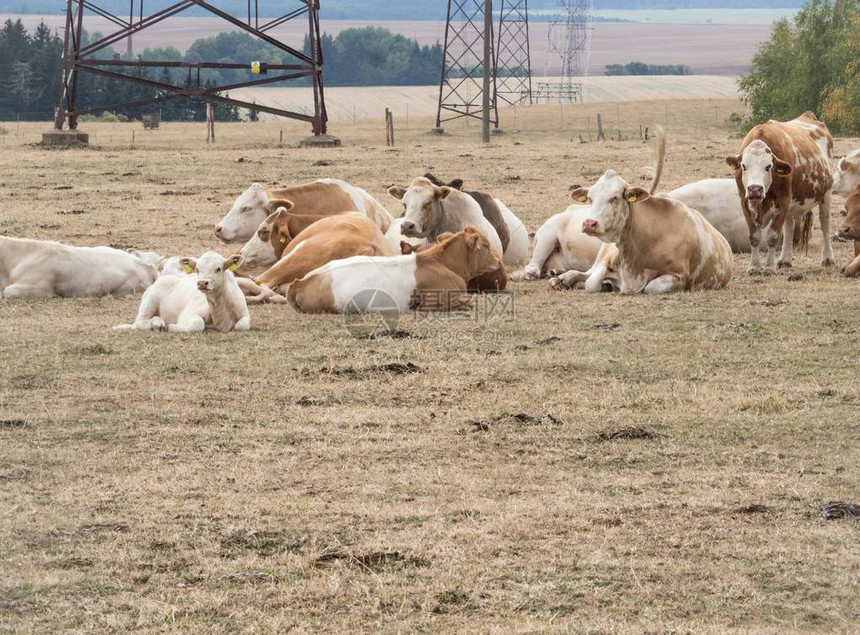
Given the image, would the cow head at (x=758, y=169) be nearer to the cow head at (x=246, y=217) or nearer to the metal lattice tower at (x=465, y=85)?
the cow head at (x=246, y=217)

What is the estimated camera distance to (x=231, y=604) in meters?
5.18

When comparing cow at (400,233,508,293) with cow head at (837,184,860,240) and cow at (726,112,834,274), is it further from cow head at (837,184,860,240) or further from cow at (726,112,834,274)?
cow head at (837,184,860,240)

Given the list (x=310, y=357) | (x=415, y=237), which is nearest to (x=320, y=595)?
(x=310, y=357)

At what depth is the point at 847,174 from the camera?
53.8 ft

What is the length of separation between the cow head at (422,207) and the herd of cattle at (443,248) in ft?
0.05

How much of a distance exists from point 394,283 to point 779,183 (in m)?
4.63

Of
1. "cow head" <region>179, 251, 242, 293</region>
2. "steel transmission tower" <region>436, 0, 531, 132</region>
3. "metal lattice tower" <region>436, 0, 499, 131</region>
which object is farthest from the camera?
"steel transmission tower" <region>436, 0, 531, 132</region>

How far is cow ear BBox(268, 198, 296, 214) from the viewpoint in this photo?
1406 centimetres

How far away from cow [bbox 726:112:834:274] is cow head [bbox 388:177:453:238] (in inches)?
117

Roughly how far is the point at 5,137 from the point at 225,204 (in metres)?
22.4

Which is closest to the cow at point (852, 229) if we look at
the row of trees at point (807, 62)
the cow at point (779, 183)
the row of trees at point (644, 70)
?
the cow at point (779, 183)

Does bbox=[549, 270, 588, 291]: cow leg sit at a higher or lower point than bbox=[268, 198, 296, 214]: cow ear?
lower

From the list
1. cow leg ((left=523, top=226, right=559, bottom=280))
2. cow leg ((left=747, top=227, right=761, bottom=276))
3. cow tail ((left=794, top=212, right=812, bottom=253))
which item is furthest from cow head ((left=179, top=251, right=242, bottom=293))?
cow tail ((left=794, top=212, right=812, bottom=253))

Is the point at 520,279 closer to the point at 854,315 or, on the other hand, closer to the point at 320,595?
the point at 854,315
